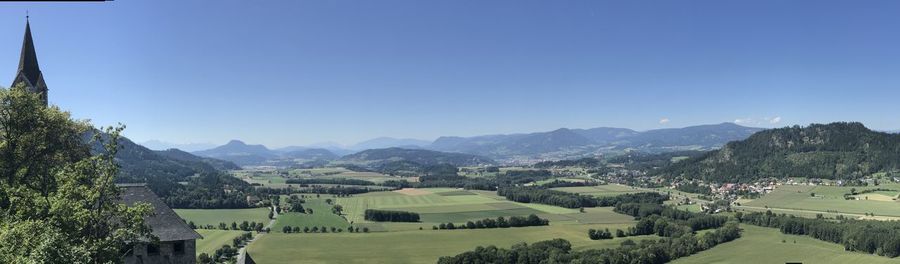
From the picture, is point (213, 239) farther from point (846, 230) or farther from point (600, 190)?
point (600, 190)

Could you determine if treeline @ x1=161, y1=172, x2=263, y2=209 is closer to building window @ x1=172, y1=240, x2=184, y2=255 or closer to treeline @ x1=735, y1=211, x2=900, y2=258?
treeline @ x1=735, y1=211, x2=900, y2=258

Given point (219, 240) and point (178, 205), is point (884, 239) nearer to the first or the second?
point (219, 240)

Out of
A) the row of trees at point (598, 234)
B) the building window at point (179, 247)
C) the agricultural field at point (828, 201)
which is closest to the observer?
the building window at point (179, 247)

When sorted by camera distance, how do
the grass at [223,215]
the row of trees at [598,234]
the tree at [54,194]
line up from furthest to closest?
the grass at [223,215], the row of trees at [598,234], the tree at [54,194]

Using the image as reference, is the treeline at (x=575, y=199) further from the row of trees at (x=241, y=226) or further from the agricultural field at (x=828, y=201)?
the row of trees at (x=241, y=226)

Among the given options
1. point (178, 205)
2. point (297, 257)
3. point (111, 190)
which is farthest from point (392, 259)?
point (178, 205)

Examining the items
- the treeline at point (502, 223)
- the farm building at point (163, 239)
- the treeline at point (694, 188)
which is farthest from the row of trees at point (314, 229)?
the treeline at point (694, 188)

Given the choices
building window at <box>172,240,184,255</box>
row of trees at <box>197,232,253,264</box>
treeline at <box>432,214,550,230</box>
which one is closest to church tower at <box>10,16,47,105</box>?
building window at <box>172,240,184,255</box>
